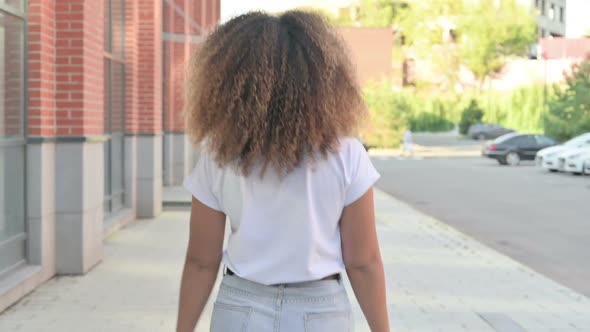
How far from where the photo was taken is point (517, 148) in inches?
1471

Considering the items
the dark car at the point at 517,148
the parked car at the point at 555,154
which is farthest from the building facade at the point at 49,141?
the dark car at the point at 517,148

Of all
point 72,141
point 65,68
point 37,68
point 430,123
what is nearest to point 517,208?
point 72,141

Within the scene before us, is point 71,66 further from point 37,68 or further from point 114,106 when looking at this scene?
point 114,106

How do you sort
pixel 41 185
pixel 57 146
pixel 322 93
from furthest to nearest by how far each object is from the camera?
pixel 57 146
pixel 41 185
pixel 322 93

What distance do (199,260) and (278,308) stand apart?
0.27 metres

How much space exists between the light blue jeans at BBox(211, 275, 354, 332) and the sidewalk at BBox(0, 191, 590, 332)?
4.24 m

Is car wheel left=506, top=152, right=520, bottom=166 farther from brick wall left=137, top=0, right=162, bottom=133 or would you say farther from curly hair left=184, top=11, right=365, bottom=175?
curly hair left=184, top=11, right=365, bottom=175

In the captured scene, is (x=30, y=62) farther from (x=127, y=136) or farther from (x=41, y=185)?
(x=127, y=136)

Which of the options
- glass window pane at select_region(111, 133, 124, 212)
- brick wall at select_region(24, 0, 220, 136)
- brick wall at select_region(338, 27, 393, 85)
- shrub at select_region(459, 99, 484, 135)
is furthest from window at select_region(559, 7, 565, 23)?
brick wall at select_region(24, 0, 220, 136)

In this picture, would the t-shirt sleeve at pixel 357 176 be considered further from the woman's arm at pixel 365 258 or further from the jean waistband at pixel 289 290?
the jean waistband at pixel 289 290

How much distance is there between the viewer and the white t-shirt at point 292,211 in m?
2.34

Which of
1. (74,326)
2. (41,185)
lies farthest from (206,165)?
(41,185)

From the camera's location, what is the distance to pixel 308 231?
2.34m

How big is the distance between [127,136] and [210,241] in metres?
11.6
